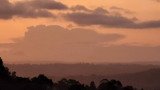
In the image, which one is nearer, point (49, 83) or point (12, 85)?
point (12, 85)

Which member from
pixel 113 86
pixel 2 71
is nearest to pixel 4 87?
pixel 2 71

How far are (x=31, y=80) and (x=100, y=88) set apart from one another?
1890cm

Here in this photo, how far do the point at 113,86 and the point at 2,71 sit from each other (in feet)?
101

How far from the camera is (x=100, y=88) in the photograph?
195625 millimetres

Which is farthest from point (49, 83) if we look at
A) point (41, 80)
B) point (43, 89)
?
point (43, 89)

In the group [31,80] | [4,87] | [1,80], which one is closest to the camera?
[4,87]

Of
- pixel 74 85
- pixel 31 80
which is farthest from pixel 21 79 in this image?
pixel 74 85

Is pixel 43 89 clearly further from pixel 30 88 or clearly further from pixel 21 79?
pixel 21 79

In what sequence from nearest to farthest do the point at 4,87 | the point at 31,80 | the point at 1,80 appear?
the point at 4,87, the point at 1,80, the point at 31,80

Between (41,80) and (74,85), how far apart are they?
9.88 meters

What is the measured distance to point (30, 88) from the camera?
17662 cm

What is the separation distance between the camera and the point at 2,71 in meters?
195

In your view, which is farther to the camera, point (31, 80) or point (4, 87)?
point (31, 80)

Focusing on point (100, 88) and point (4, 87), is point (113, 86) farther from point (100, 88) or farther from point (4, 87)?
point (4, 87)
